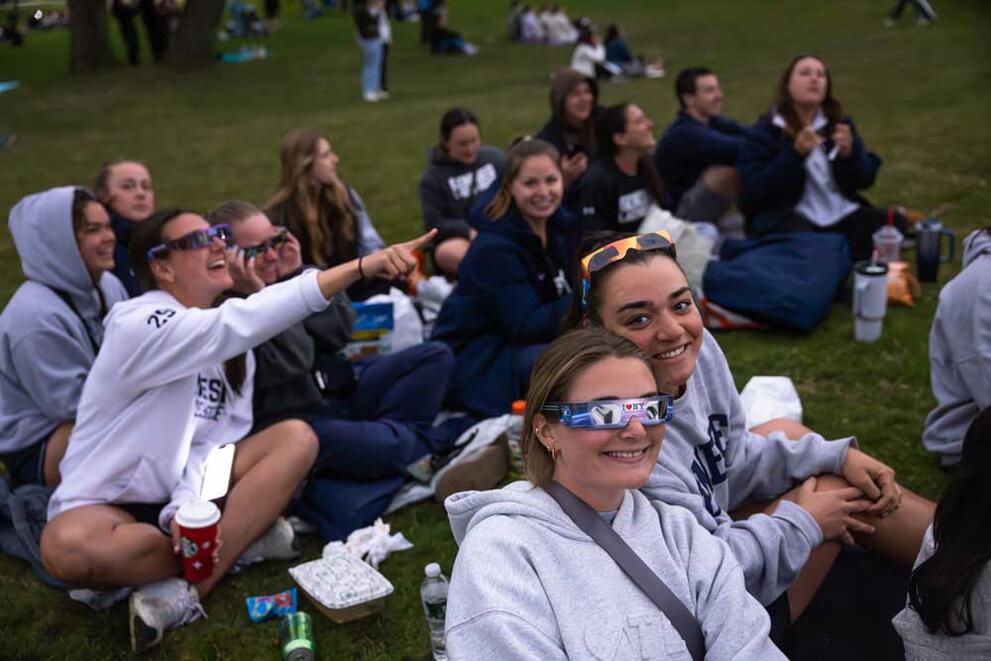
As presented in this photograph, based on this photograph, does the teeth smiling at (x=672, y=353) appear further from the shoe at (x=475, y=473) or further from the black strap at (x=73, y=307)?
the black strap at (x=73, y=307)

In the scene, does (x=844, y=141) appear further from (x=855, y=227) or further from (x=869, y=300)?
(x=869, y=300)

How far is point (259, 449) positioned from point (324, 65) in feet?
63.0

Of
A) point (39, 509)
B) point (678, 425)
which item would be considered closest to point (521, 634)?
point (678, 425)

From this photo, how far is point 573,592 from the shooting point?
2.37 metres

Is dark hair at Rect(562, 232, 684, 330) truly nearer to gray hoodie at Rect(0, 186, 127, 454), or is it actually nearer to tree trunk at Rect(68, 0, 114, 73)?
gray hoodie at Rect(0, 186, 127, 454)

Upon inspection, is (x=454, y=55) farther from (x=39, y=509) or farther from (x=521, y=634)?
(x=521, y=634)

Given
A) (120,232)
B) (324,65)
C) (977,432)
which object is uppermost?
(977,432)

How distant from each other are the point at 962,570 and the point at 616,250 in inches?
47.3

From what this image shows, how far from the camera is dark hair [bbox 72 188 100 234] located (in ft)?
15.2

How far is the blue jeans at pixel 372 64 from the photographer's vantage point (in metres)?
17.6

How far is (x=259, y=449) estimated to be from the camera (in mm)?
4312

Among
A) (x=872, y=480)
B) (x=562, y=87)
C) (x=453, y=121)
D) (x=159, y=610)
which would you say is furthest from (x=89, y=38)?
(x=872, y=480)

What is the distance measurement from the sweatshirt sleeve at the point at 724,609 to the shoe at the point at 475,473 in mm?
2043

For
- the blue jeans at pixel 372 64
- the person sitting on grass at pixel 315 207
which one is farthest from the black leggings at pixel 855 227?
the blue jeans at pixel 372 64
